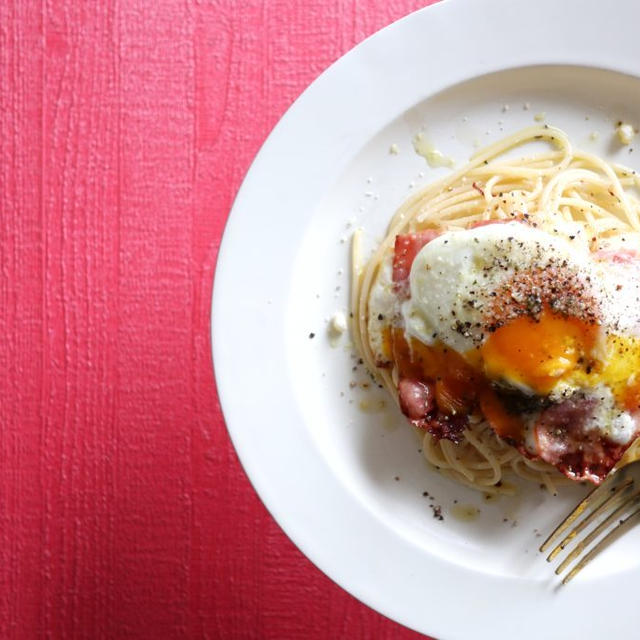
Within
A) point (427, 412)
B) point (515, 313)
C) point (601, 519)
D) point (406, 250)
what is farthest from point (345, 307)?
point (601, 519)

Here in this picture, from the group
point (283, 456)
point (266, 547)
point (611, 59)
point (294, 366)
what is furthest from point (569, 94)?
point (266, 547)

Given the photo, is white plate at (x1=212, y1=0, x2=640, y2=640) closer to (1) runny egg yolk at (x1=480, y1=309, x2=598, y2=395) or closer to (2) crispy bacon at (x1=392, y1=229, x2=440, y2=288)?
(2) crispy bacon at (x1=392, y1=229, x2=440, y2=288)

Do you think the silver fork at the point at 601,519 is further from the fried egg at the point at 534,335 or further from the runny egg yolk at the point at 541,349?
the runny egg yolk at the point at 541,349

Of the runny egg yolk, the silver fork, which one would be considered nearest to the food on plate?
the runny egg yolk

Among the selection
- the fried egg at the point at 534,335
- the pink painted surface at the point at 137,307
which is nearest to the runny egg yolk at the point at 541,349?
the fried egg at the point at 534,335

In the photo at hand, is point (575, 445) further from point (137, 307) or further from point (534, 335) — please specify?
point (137, 307)

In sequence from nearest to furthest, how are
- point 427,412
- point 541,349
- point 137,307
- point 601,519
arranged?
point 541,349 < point 427,412 < point 601,519 < point 137,307
